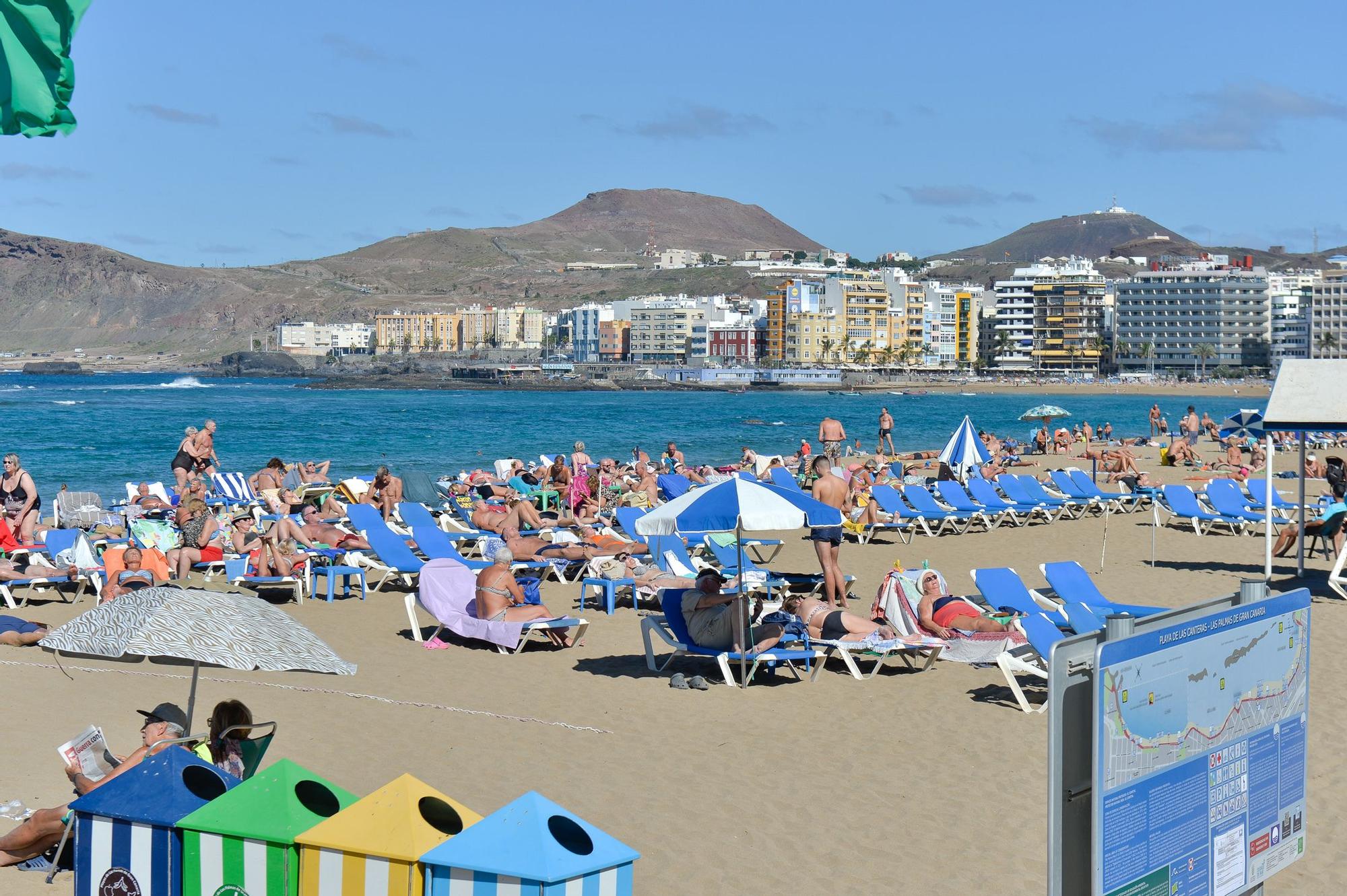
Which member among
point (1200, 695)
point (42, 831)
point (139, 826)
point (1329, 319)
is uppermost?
point (1329, 319)

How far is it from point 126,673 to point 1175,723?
663 cm

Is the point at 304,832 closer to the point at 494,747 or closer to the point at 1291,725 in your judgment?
the point at 1291,725

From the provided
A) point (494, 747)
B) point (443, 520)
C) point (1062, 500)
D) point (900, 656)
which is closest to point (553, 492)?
point (443, 520)

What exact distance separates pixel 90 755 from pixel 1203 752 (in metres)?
3.77

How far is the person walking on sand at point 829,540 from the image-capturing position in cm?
977

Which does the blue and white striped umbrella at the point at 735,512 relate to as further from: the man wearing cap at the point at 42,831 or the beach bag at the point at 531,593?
the man wearing cap at the point at 42,831

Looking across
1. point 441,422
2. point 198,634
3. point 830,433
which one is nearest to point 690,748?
point 198,634

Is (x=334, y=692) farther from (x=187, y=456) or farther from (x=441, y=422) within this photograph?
(x=441, y=422)

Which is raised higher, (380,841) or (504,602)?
(380,841)

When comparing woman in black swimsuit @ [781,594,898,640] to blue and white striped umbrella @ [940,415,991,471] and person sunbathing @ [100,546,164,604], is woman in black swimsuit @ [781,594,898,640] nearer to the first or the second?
person sunbathing @ [100,546,164,604]

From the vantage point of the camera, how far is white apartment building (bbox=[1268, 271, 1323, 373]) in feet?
413

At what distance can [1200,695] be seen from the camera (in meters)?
2.94

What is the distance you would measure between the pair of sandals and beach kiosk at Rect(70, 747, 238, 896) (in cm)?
406

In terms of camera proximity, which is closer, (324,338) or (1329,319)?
(1329,319)
